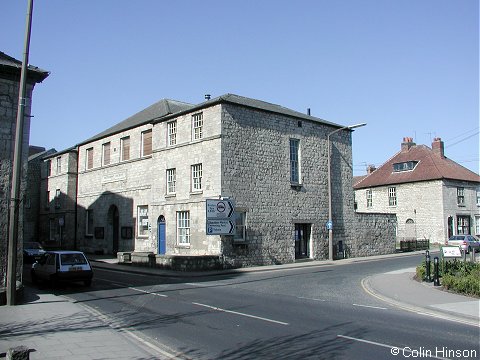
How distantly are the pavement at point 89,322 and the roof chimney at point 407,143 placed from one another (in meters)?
37.1

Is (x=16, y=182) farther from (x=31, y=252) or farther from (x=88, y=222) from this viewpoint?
(x=88, y=222)

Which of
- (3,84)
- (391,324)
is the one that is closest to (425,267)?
(391,324)

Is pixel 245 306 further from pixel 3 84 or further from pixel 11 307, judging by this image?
pixel 3 84

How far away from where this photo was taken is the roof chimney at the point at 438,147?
157 ft

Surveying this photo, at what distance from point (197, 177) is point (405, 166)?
29991 millimetres

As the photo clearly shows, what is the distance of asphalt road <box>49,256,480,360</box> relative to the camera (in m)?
7.68

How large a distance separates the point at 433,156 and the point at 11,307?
44.8 metres

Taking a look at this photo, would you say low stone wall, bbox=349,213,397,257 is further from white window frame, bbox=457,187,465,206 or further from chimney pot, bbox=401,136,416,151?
chimney pot, bbox=401,136,416,151

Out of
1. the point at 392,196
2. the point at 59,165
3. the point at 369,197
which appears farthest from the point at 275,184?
the point at 369,197

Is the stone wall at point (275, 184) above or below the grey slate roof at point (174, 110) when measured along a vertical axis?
below

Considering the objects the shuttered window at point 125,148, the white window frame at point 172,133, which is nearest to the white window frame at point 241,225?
the white window frame at point 172,133

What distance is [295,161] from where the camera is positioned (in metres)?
29.7

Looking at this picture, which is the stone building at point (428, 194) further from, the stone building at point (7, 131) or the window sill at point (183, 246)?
the stone building at point (7, 131)

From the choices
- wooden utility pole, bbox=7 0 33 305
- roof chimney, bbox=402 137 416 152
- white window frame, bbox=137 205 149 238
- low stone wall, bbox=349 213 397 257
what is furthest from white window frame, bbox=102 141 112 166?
roof chimney, bbox=402 137 416 152
